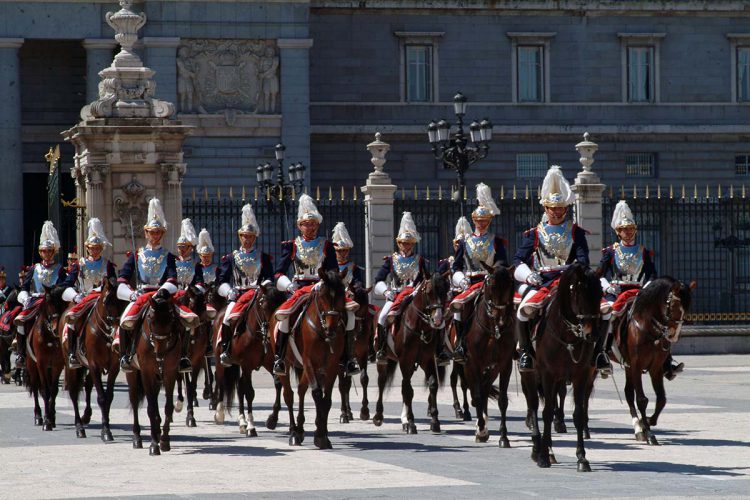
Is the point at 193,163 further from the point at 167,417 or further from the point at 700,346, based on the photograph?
the point at 167,417

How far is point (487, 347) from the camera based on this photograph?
663 inches

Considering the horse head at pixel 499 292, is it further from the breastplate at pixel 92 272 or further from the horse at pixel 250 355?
the breastplate at pixel 92 272

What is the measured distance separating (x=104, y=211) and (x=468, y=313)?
9.30 m

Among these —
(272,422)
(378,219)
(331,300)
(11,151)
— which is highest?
(11,151)

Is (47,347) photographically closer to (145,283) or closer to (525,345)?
(145,283)

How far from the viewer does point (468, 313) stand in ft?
57.6

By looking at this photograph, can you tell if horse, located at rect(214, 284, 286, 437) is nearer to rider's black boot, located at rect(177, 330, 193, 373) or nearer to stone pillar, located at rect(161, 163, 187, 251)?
rider's black boot, located at rect(177, 330, 193, 373)

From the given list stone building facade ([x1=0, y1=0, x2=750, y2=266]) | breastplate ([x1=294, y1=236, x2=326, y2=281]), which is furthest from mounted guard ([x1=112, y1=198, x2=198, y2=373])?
stone building facade ([x1=0, y1=0, x2=750, y2=266])

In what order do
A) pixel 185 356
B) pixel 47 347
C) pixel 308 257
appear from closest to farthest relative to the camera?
pixel 185 356
pixel 308 257
pixel 47 347

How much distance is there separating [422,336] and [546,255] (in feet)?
12.1

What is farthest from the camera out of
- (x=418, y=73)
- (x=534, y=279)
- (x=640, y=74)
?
(x=640, y=74)

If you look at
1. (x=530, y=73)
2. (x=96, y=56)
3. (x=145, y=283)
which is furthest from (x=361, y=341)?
(x=530, y=73)

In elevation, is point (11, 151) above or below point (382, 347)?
above

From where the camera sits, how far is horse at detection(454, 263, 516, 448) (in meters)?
16.1
